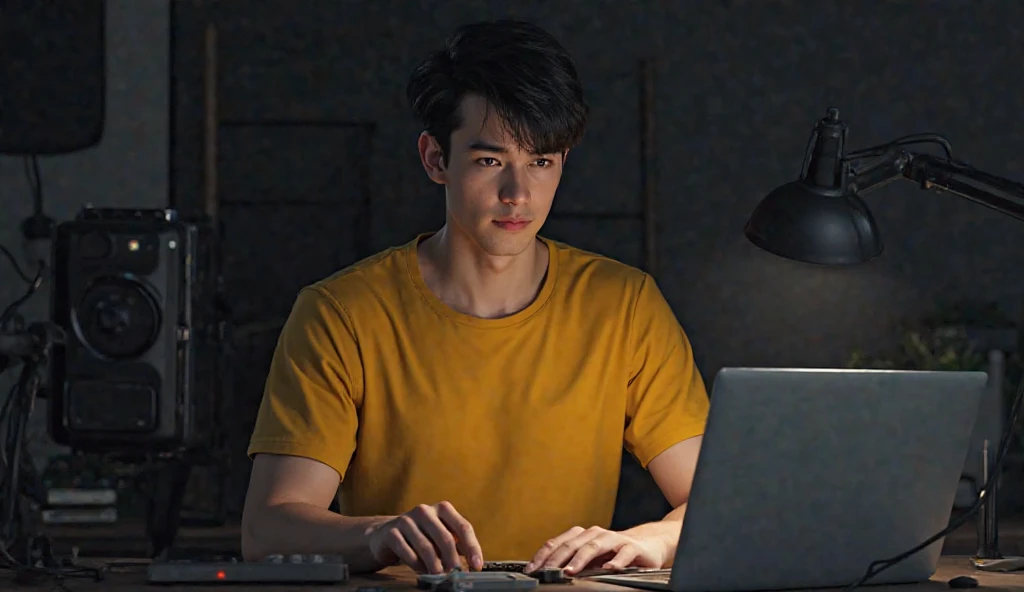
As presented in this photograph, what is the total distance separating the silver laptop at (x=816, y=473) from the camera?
110cm

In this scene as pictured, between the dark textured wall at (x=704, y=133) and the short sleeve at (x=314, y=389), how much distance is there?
2.14 m

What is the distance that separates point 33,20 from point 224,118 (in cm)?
58

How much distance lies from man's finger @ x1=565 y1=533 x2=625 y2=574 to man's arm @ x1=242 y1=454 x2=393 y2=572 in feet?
0.68

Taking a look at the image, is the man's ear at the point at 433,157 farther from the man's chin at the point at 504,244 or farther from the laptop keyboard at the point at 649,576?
the laptop keyboard at the point at 649,576

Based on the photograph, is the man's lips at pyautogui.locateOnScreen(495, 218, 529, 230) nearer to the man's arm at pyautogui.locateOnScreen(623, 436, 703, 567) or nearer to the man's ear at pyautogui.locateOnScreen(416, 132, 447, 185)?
the man's ear at pyautogui.locateOnScreen(416, 132, 447, 185)

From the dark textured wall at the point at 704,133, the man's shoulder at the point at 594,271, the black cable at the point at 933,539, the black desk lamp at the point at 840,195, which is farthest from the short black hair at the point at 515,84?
the dark textured wall at the point at 704,133

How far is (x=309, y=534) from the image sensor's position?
146cm

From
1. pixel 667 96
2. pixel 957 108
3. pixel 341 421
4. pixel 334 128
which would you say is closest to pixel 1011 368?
pixel 957 108

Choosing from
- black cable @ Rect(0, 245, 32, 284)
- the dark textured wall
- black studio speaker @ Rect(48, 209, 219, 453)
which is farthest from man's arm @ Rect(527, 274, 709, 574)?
black cable @ Rect(0, 245, 32, 284)

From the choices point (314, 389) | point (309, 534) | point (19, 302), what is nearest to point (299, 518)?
point (309, 534)

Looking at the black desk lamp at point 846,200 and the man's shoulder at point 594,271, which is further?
the man's shoulder at point 594,271

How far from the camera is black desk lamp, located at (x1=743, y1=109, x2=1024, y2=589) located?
121cm

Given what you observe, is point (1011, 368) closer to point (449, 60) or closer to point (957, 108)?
point (957, 108)

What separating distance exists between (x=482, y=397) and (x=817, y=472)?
0.64 metres
